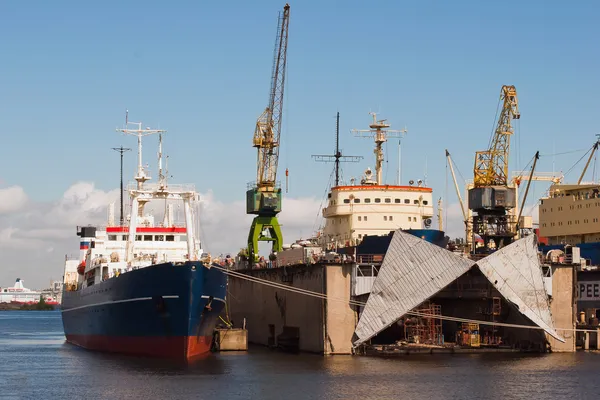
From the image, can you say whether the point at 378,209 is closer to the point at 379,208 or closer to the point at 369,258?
the point at 379,208

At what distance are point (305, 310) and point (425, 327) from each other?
732 centimetres

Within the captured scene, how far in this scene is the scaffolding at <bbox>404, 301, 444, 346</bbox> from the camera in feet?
197

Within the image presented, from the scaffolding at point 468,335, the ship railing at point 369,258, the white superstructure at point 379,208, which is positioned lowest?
the scaffolding at point 468,335

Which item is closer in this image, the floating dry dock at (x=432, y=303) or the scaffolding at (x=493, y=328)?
the floating dry dock at (x=432, y=303)

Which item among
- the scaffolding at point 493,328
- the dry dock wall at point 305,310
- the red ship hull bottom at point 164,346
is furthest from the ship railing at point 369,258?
the red ship hull bottom at point 164,346

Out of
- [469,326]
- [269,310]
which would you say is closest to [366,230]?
[269,310]

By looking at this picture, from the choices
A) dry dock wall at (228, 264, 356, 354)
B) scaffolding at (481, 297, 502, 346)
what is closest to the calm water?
dry dock wall at (228, 264, 356, 354)

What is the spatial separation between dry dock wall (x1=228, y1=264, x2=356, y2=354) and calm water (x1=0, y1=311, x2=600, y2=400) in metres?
1.53

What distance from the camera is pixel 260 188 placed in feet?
271

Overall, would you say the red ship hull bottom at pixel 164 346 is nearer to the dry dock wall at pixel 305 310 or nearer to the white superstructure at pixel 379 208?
the dry dock wall at pixel 305 310

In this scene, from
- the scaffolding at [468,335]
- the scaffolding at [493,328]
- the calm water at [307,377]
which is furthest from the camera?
the scaffolding at [493,328]

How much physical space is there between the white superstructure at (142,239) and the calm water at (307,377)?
709 centimetres

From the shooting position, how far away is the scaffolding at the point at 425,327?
6003cm

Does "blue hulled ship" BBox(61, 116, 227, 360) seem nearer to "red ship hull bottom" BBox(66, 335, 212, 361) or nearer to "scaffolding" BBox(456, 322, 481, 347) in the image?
"red ship hull bottom" BBox(66, 335, 212, 361)
